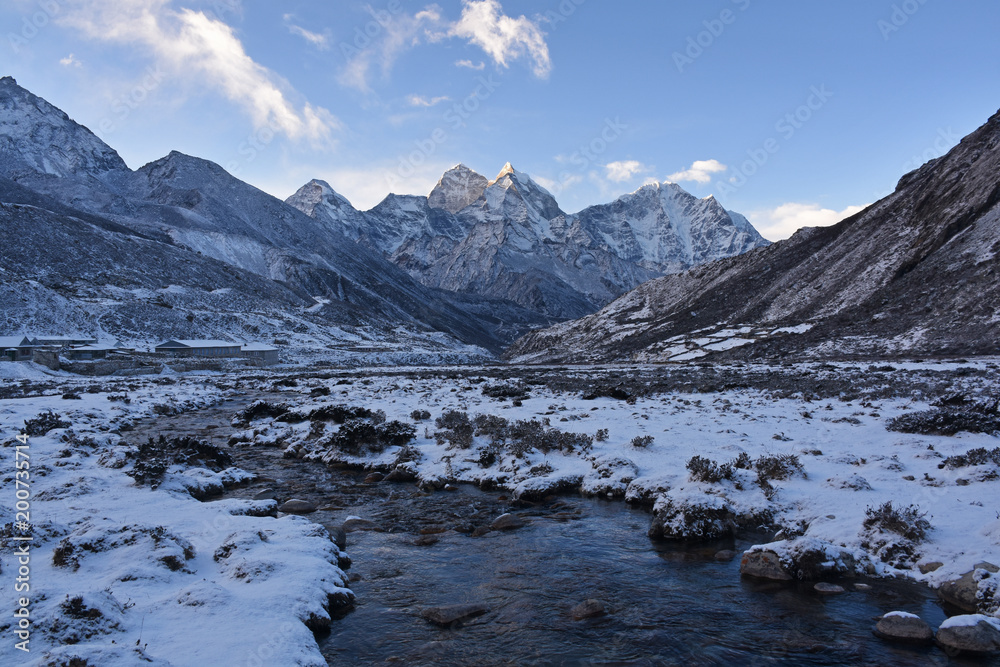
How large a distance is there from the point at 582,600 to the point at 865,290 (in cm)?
7395

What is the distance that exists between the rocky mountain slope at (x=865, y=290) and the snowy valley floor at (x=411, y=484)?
112ft

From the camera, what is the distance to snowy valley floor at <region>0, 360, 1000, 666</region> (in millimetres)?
6617

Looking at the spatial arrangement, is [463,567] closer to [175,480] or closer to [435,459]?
[435,459]

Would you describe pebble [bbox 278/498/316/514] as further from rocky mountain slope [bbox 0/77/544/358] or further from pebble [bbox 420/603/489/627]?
rocky mountain slope [bbox 0/77/544/358]

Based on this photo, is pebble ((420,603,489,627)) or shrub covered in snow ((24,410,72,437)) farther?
shrub covered in snow ((24,410,72,437))

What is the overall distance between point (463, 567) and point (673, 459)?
7.71 metres

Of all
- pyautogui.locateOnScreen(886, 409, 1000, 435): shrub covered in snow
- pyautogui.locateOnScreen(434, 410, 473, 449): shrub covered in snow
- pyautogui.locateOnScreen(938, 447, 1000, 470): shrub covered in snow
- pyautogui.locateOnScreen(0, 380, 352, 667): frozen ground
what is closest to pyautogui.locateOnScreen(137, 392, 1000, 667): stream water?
pyautogui.locateOnScreen(0, 380, 352, 667): frozen ground

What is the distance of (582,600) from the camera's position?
26.9 ft

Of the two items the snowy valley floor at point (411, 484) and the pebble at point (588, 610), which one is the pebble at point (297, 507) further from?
the pebble at point (588, 610)

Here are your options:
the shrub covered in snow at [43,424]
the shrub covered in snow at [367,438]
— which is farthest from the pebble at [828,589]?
the shrub covered in snow at [43,424]

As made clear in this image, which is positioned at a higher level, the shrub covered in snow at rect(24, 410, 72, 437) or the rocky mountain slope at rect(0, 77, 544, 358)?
the rocky mountain slope at rect(0, 77, 544, 358)

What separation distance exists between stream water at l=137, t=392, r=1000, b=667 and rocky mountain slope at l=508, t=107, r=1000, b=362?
49.2 metres

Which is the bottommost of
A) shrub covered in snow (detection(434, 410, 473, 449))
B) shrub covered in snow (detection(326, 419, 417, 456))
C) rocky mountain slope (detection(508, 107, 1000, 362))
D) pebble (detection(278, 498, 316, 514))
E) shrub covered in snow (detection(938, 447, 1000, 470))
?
pebble (detection(278, 498, 316, 514))

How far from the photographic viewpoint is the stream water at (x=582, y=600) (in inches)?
265
